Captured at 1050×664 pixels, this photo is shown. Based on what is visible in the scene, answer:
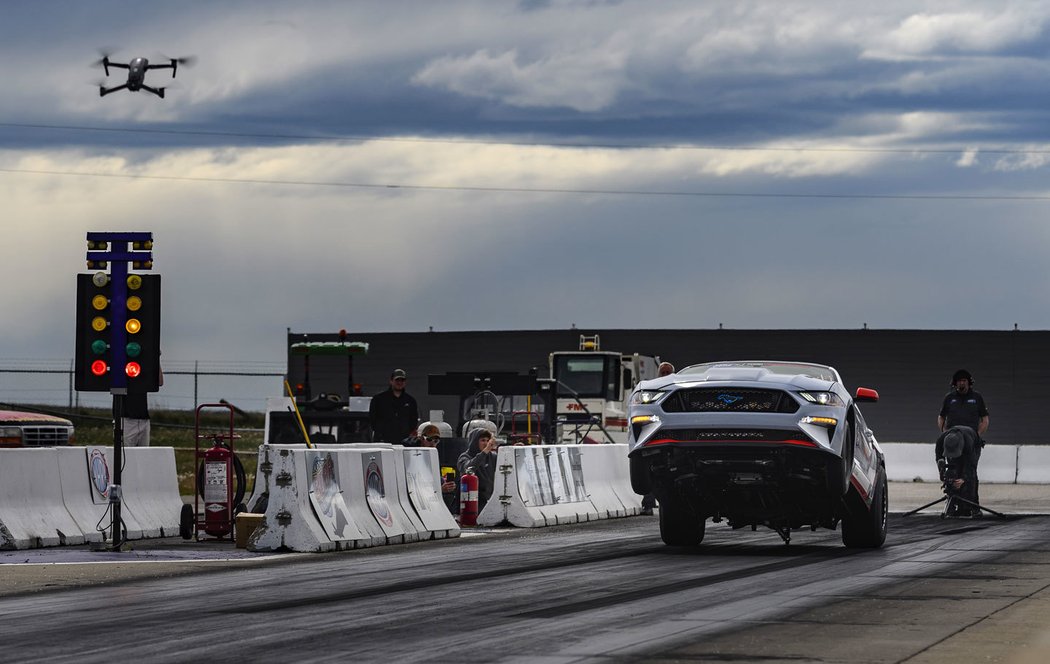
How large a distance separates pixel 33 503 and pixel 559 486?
24.5 feet

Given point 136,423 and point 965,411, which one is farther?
point 965,411

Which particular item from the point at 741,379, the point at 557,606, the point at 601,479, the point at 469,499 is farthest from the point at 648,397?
the point at 601,479

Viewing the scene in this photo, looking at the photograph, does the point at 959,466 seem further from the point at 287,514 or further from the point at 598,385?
the point at 598,385

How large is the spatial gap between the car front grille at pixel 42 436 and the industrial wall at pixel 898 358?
126 ft

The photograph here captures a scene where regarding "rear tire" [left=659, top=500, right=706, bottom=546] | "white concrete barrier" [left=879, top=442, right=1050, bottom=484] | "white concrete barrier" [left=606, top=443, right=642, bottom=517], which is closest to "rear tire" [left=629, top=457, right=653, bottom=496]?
"rear tire" [left=659, top=500, right=706, bottom=546]

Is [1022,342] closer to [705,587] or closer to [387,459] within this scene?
[387,459]

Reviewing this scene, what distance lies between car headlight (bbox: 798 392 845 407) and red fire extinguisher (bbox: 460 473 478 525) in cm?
694

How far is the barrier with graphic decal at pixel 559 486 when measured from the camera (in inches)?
838

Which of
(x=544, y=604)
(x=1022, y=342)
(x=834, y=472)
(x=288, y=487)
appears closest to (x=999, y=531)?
(x=834, y=472)

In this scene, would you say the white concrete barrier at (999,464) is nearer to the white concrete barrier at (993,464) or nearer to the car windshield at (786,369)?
the white concrete barrier at (993,464)

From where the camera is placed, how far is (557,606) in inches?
Result: 447

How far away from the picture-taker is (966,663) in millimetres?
8641

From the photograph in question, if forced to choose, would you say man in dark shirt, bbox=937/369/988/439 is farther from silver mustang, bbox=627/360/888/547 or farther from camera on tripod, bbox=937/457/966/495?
silver mustang, bbox=627/360/888/547

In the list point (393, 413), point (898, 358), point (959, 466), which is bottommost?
point (959, 466)
